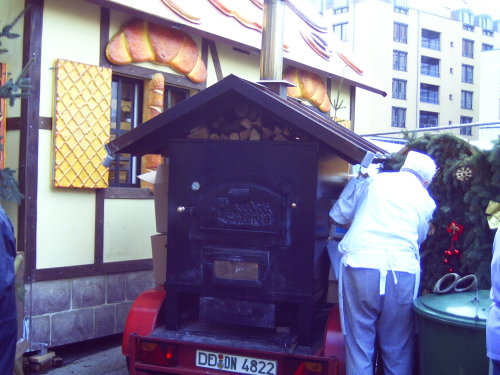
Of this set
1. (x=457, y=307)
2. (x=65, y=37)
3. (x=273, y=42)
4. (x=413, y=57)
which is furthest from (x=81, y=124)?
(x=413, y=57)

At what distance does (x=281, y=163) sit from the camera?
4633mm

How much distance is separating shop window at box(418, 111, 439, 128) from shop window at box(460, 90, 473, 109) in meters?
4.63

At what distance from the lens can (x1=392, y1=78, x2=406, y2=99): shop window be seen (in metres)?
60.2

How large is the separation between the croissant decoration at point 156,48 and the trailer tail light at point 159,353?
372cm

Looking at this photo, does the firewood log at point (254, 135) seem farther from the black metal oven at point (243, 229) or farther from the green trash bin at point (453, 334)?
the green trash bin at point (453, 334)

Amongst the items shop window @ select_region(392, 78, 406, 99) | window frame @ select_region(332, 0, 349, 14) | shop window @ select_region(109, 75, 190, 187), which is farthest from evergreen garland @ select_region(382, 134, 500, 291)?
window frame @ select_region(332, 0, 349, 14)

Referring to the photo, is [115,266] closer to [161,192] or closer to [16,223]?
[16,223]

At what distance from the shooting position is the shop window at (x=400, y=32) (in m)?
62.2

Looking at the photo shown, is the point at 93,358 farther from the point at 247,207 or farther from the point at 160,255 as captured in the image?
the point at 247,207

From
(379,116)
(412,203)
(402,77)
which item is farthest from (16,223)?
(402,77)

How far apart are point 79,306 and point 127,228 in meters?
1.10

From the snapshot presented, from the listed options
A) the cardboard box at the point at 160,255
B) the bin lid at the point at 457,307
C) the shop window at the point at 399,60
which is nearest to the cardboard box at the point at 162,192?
the cardboard box at the point at 160,255

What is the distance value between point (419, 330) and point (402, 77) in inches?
2328

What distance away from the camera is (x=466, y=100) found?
66750 mm
